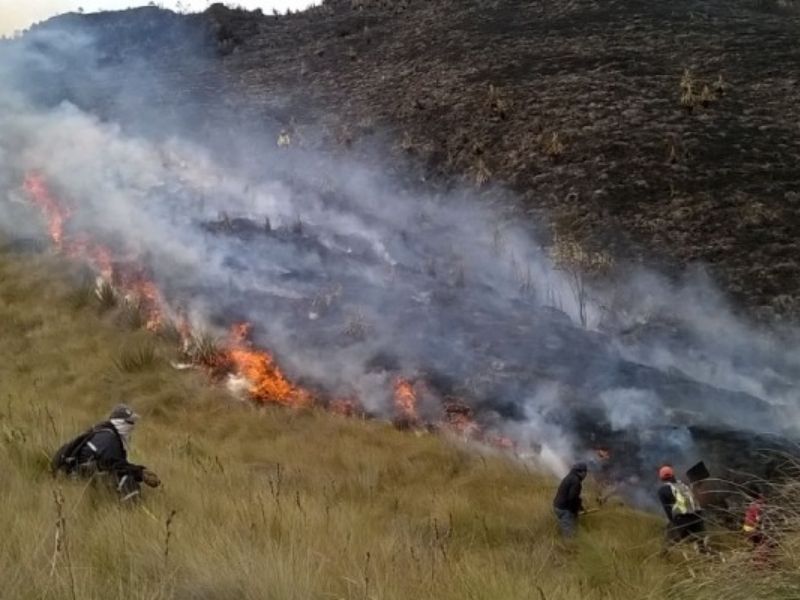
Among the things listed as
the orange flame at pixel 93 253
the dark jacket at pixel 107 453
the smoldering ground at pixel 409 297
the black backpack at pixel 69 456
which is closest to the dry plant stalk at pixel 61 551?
the dark jacket at pixel 107 453

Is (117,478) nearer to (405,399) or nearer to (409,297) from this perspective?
(405,399)

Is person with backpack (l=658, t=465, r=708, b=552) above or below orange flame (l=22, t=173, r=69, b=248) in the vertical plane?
below

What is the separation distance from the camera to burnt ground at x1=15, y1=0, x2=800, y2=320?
12953mm

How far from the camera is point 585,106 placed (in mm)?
16938

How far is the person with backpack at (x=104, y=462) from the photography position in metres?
6.25

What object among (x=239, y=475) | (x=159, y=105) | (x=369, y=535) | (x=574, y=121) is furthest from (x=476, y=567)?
(x=159, y=105)

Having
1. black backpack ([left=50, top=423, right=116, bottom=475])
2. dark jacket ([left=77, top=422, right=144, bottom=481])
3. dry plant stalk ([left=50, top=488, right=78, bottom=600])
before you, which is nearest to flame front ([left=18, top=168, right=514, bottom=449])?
dark jacket ([left=77, top=422, right=144, bottom=481])

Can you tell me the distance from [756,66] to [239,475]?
1404 cm

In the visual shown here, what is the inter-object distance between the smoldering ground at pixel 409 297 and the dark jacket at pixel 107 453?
505cm

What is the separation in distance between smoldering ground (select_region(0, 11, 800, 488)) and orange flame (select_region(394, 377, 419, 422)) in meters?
0.12

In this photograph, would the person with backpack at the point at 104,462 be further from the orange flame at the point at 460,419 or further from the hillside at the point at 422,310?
the orange flame at the point at 460,419

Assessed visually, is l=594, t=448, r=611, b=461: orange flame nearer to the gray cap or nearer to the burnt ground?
the burnt ground

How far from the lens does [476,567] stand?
4.66 m

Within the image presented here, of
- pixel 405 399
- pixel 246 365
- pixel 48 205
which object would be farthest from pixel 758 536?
pixel 48 205
